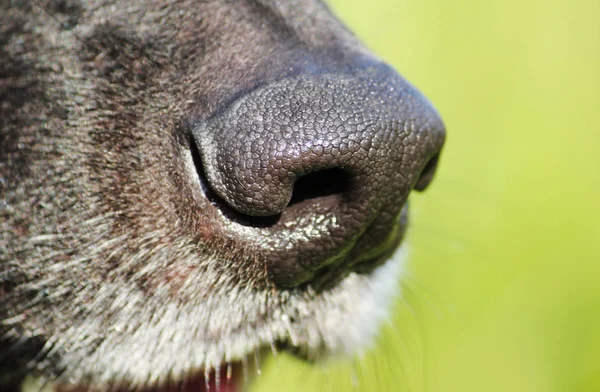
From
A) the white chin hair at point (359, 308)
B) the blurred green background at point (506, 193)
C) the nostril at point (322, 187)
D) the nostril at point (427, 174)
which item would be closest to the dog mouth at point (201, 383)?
the white chin hair at point (359, 308)

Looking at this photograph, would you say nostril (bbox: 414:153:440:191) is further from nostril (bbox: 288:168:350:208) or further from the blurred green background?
the blurred green background

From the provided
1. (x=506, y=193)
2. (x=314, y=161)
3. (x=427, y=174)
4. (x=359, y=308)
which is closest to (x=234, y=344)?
(x=359, y=308)

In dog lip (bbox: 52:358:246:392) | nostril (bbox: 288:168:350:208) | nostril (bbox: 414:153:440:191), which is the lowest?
dog lip (bbox: 52:358:246:392)

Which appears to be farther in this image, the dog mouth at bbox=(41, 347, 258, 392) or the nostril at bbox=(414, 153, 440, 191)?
the nostril at bbox=(414, 153, 440, 191)

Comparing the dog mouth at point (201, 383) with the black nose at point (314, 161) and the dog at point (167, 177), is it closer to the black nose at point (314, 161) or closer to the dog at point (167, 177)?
the dog at point (167, 177)

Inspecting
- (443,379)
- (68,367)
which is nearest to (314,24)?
(68,367)

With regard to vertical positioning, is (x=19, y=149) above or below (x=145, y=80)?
below

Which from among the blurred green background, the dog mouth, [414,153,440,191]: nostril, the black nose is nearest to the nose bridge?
the black nose

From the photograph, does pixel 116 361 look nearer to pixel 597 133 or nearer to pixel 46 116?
A: pixel 46 116
